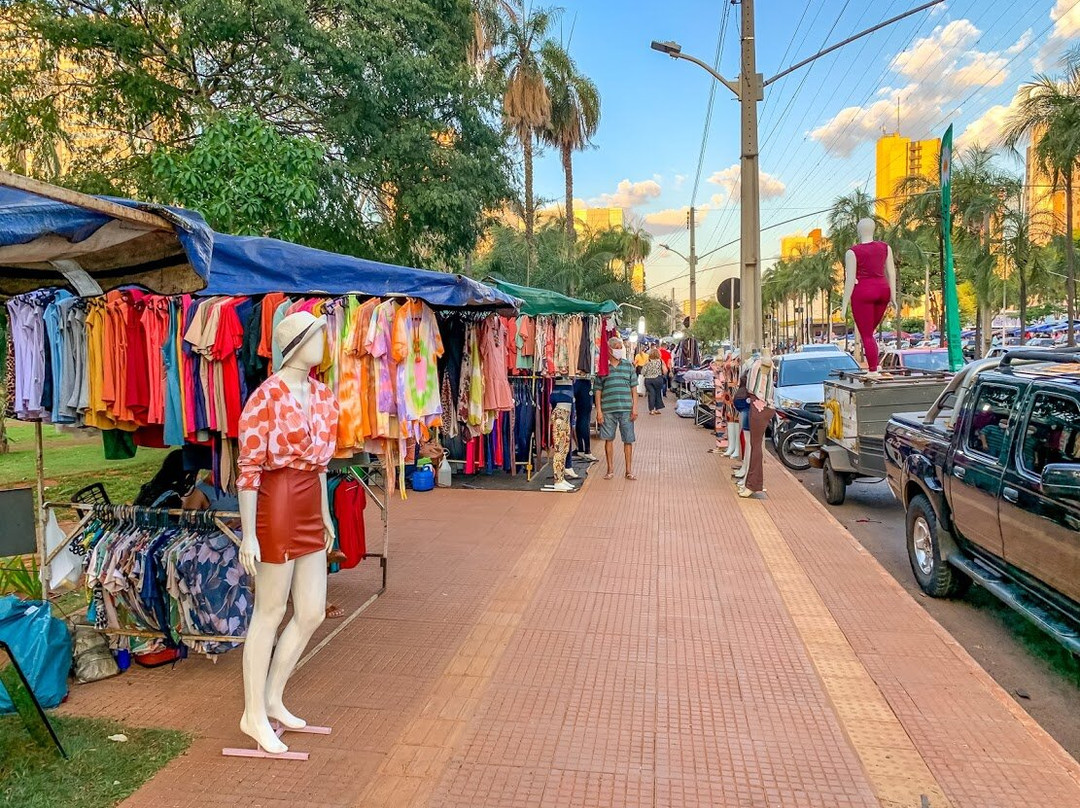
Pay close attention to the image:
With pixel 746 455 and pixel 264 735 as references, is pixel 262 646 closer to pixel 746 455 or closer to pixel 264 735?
pixel 264 735

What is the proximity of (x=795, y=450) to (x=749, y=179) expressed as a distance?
4.80 m

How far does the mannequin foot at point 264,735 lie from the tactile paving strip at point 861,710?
9.10 feet

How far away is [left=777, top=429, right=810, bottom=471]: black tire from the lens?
13.4 metres

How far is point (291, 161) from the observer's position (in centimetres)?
938

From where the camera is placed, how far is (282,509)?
3.67 meters

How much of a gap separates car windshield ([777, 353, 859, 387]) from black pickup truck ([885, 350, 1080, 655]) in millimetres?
9355

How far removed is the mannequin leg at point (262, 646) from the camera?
369 centimetres

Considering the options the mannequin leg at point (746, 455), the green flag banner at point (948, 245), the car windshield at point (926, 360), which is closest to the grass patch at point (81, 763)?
the mannequin leg at point (746, 455)

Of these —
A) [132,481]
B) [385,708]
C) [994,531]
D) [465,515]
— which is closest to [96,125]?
[132,481]

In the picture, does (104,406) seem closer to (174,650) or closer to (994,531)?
(174,650)

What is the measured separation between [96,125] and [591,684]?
13.6 meters

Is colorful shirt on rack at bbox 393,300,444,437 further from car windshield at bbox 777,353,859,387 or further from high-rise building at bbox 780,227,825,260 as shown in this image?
high-rise building at bbox 780,227,825,260

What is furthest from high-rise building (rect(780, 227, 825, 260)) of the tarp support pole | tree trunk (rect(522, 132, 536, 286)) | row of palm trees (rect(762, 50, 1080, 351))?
the tarp support pole

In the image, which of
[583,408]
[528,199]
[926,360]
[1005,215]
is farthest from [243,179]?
Answer: [1005,215]
